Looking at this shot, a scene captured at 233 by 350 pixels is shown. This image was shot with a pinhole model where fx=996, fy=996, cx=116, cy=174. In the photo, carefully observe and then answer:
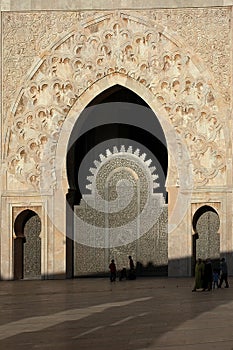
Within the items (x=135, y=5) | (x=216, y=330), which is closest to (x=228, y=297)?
(x=216, y=330)

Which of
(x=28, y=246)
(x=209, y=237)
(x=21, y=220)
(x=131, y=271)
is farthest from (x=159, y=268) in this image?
(x=21, y=220)

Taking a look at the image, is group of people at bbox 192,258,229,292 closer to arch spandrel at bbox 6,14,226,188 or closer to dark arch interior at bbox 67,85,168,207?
arch spandrel at bbox 6,14,226,188

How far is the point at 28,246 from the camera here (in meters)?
20.0

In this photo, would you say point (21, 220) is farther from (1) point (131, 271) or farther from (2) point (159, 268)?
(2) point (159, 268)

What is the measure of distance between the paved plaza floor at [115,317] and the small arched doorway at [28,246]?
1994mm

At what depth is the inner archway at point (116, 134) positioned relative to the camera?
20.4 metres

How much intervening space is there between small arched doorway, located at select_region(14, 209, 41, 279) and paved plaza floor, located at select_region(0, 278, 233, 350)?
6.54ft

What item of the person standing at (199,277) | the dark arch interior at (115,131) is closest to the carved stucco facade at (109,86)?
the dark arch interior at (115,131)

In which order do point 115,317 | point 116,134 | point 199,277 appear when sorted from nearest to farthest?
point 115,317, point 199,277, point 116,134

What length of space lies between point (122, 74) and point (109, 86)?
1.14 feet

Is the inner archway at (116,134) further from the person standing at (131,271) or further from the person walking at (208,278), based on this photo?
the person walking at (208,278)

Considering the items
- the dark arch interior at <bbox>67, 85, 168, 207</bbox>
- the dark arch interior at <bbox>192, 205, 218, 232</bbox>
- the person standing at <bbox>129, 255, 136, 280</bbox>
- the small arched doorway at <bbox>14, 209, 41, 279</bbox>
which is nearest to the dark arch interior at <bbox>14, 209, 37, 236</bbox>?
the small arched doorway at <bbox>14, 209, 41, 279</bbox>

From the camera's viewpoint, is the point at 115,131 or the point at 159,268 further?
the point at 115,131

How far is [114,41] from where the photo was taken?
19.6 meters
